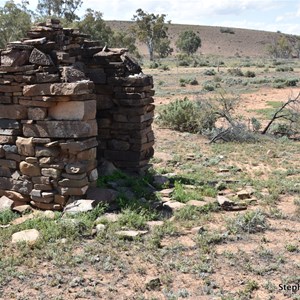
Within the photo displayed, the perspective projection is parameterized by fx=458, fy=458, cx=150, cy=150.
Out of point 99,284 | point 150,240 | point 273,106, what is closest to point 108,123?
point 150,240

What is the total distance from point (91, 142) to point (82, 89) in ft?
2.56

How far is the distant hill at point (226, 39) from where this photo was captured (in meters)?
85.6

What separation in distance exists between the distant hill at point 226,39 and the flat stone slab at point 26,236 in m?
79.7

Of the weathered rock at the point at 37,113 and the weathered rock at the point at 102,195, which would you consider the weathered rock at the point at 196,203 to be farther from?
the weathered rock at the point at 37,113

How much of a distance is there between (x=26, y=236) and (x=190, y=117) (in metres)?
9.18

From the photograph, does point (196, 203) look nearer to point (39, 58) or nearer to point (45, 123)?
point (45, 123)

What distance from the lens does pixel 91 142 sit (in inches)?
259

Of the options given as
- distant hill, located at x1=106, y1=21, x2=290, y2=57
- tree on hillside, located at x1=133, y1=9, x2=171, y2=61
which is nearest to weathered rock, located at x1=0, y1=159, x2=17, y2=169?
tree on hillside, located at x1=133, y1=9, x2=171, y2=61

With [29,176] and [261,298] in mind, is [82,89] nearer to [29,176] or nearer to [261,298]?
[29,176]

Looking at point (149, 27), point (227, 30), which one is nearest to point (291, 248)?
point (149, 27)

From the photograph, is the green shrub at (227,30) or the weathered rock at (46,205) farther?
the green shrub at (227,30)

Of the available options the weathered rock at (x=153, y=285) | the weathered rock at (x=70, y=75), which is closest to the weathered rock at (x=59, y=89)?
the weathered rock at (x=70, y=75)

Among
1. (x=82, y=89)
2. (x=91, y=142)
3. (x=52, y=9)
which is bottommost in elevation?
(x=91, y=142)

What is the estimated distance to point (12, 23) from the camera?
1352 inches
